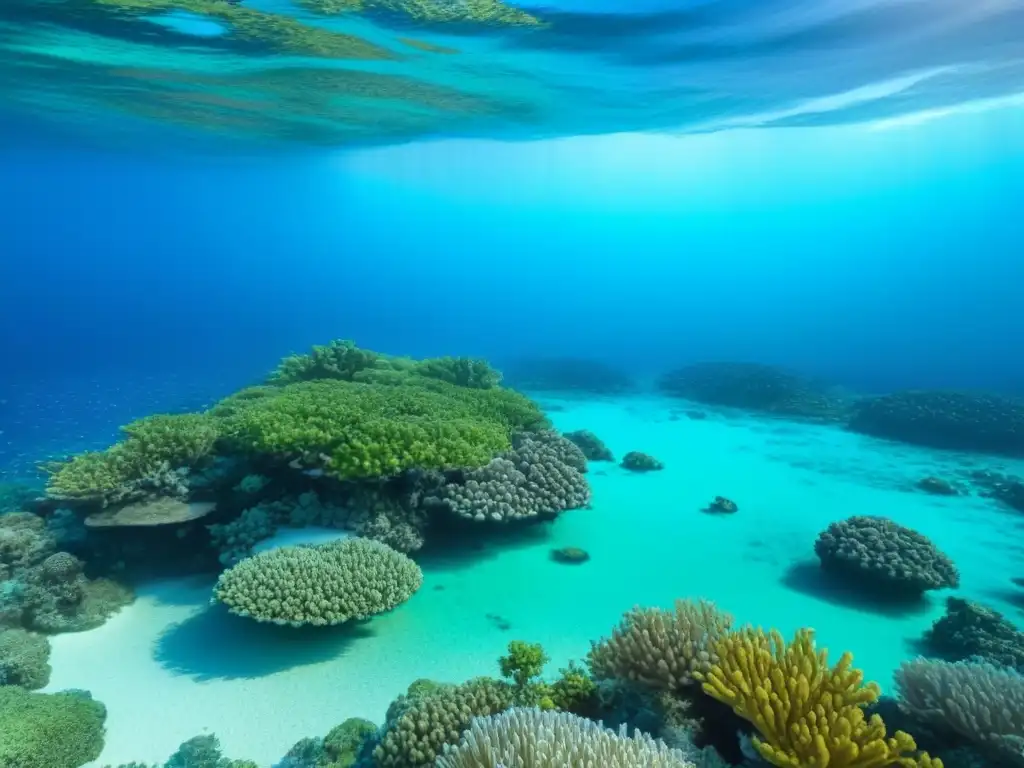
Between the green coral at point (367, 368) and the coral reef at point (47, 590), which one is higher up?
the green coral at point (367, 368)

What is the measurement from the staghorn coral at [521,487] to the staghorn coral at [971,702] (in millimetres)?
5713

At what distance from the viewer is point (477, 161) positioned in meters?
66.6

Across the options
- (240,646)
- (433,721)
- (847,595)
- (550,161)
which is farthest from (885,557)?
(550,161)

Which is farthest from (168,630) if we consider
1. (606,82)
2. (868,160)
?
(868,160)

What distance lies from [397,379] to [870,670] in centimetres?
952

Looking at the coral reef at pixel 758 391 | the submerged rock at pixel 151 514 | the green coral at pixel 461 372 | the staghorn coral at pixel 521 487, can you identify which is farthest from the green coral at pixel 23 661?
the coral reef at pixel 758 391

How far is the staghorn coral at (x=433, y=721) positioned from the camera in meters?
4.10

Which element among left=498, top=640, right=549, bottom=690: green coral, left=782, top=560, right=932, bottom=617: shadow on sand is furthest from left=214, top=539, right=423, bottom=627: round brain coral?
left=782, top=560, right=932, bottom=617: shadow on sand

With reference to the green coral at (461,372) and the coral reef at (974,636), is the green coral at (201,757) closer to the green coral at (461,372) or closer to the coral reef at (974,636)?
the coral reef at (974,636)

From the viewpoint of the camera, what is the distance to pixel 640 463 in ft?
45.5

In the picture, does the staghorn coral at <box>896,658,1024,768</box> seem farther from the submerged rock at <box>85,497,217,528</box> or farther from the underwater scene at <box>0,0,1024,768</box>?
the submerged rock at <box>85,497,217,528</box>

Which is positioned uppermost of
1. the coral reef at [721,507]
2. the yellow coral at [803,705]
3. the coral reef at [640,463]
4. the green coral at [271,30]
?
the green coral at [271,30]

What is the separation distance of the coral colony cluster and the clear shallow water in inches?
432

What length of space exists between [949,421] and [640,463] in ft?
40.8
